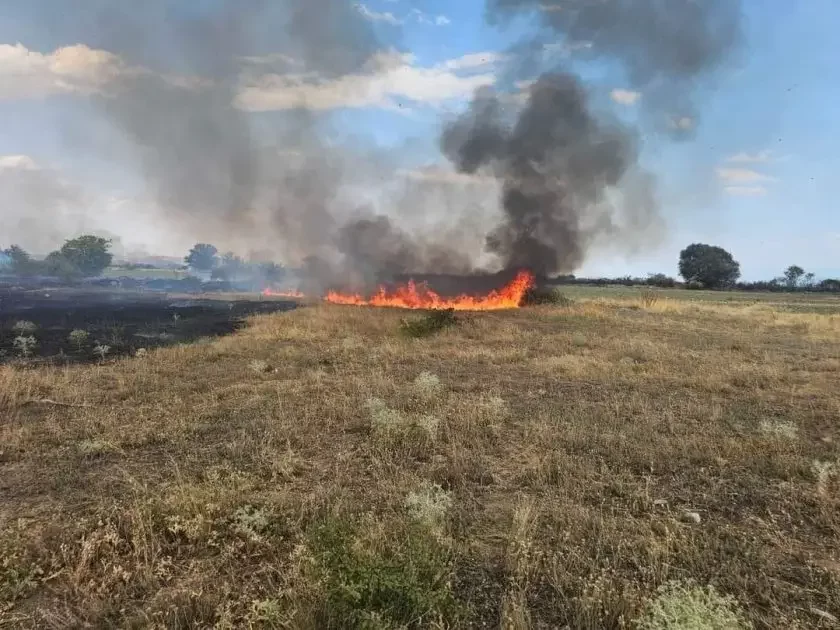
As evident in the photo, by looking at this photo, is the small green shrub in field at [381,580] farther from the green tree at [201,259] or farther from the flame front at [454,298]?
the green tree at [201,259]

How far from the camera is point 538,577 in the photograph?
4.97m

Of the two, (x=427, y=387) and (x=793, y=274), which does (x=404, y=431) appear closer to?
(x=427, y=387)

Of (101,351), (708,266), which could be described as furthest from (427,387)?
(708,266)

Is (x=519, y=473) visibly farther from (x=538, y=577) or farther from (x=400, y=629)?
(x=400, y=629)

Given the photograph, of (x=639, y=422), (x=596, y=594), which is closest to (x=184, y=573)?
(x=596, y=594)

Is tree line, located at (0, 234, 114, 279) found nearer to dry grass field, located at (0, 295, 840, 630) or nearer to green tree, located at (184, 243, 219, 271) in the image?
green tree, located at (184, 243, 219, 271)

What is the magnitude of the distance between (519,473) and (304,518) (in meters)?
3.36

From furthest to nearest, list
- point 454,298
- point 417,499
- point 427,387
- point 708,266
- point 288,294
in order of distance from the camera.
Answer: point 708,266 < point 288,294 < point 454,298 < point 427,387 < point 417,499

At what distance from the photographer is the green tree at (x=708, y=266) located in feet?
315

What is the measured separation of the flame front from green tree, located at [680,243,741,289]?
71.1 m

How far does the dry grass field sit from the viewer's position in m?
4.41

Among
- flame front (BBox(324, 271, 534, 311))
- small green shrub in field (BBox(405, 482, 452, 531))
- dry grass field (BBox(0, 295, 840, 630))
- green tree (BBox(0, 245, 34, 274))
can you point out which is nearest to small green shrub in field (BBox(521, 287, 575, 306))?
flame front (BBox(324, 271, 534, 311))

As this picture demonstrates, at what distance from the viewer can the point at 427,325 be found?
23.2 meters

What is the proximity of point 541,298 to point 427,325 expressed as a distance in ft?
55.4
